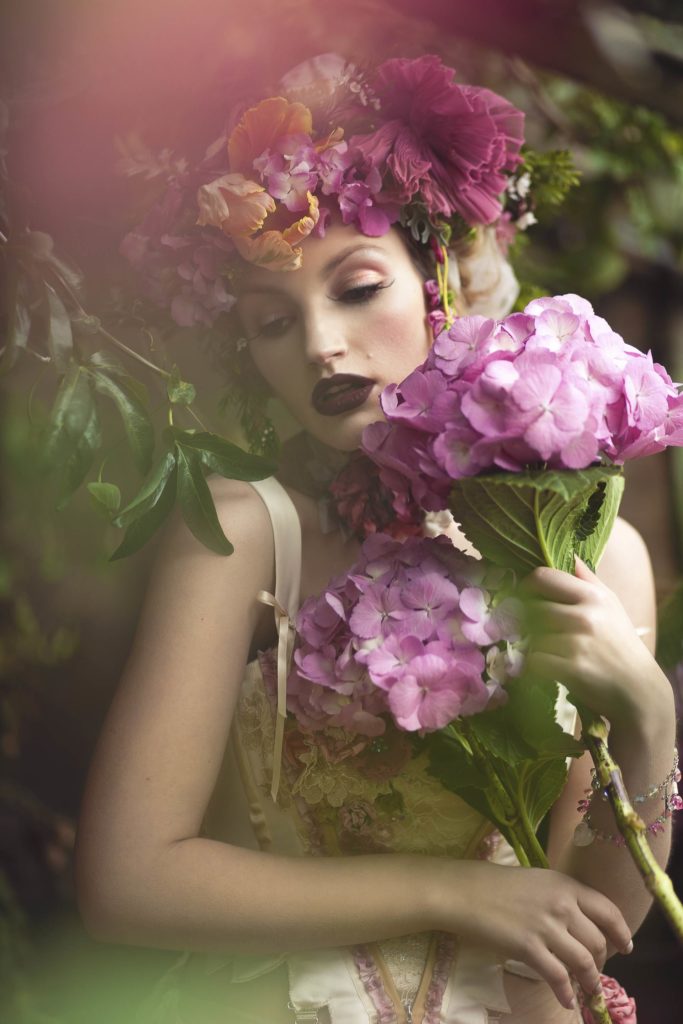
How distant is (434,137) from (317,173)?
0.16 metres

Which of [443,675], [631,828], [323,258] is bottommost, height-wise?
[631,828]

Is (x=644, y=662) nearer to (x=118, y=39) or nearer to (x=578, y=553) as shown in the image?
(x=578, y=553)

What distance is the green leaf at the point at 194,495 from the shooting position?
114 centimetres

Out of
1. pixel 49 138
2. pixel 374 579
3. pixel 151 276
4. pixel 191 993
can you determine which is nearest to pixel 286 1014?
pixel 191 993

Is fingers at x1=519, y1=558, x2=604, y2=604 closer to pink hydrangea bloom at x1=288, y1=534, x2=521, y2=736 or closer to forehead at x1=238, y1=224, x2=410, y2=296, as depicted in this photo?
pink hydrangea bloom at x1=288, y1=534, x2=521, y2=736

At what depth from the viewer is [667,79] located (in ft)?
4.28

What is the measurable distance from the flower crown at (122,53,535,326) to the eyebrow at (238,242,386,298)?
19mm

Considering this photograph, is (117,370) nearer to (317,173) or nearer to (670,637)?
(317,173)

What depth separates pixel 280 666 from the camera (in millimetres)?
1172

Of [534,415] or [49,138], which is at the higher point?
[49,138]

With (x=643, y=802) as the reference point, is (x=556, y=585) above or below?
above

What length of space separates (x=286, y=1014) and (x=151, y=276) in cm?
92

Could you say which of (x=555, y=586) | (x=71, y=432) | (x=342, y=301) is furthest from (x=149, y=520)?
(x=555, y=586)

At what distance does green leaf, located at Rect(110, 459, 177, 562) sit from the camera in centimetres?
113
